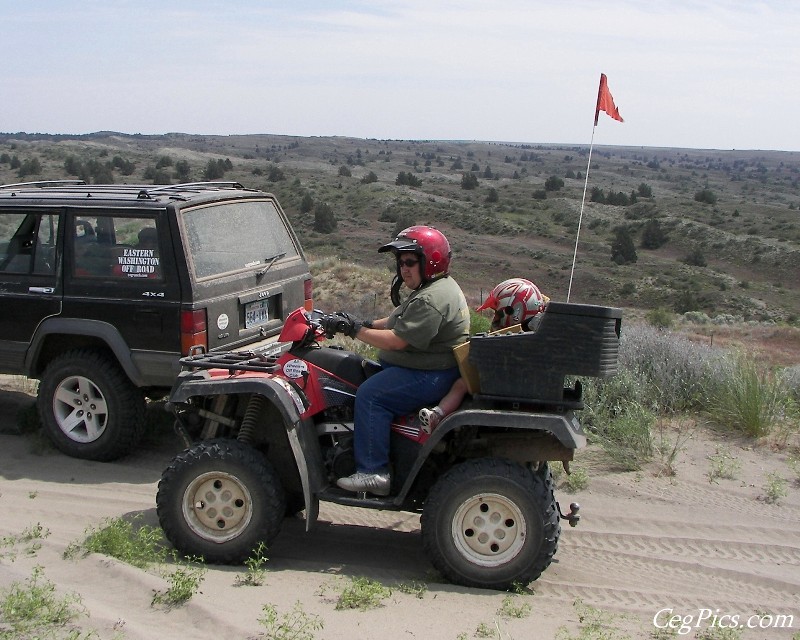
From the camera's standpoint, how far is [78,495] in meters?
6.39

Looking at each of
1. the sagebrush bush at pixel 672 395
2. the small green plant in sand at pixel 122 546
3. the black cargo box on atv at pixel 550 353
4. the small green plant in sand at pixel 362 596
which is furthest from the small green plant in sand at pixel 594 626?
the sagebrush bush at pixel 672 395

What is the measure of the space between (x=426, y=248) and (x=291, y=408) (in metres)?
1.15

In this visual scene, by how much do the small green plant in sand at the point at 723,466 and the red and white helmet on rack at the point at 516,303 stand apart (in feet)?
8.10

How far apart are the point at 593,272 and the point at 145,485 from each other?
31574 mm

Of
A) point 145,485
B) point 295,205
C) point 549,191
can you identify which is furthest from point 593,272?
point 145,485

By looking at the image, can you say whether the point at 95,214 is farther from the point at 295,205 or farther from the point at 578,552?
the point at 295,205

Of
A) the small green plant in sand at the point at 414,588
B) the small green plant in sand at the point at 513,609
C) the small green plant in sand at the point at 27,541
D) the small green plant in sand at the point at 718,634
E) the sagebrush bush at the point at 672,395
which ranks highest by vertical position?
the sagebrush bush at the point at 672,395

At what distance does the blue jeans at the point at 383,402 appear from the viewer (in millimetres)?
5012

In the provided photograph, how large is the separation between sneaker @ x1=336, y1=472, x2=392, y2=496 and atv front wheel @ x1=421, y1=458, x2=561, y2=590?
0.27m

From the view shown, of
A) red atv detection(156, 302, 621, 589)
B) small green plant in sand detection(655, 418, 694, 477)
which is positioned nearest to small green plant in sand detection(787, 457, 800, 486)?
small green plant in sand detection(655, 418, 694, 477)

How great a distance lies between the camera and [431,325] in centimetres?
491

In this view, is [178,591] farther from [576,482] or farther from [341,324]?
[576,482]

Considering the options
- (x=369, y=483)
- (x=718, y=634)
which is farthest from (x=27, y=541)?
(x=718, y=634)

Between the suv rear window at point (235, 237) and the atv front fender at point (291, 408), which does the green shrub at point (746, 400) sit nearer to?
the suv rear window at point (235, 237)
